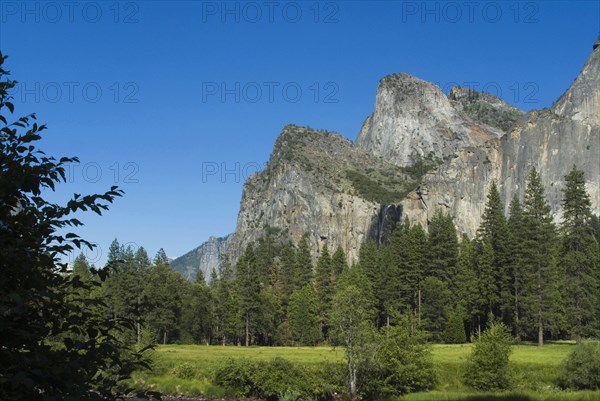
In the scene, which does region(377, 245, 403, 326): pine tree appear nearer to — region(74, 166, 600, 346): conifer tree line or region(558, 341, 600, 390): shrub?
region(74, 166, 600, 346): conifer tree line

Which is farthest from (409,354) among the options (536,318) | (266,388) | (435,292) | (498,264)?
(498,264)

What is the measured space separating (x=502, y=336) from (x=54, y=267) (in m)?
40.3

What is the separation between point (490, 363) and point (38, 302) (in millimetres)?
39188

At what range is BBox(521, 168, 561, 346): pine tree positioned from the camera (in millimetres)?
67312

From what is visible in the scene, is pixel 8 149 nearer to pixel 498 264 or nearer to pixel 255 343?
pixel 498 264

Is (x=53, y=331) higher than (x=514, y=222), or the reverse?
(x=514, y=222)

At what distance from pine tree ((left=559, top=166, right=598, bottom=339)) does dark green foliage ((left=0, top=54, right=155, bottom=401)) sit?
60453mm

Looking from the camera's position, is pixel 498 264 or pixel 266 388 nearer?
pixel 266 388

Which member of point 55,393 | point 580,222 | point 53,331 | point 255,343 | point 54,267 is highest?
point 580,222

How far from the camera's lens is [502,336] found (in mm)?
41625

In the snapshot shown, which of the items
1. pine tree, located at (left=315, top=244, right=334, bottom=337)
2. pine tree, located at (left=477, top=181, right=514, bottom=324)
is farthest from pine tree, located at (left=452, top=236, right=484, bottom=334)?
pine tree, located at (left=315, top=244, right=334, bottom=337)

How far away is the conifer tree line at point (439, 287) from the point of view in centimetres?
6881

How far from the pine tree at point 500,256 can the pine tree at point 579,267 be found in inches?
306

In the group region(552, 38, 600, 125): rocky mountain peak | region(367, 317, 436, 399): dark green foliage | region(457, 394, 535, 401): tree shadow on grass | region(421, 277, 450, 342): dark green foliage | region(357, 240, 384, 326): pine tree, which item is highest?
region(552, 38, 600, 125): rocky mountain peak
